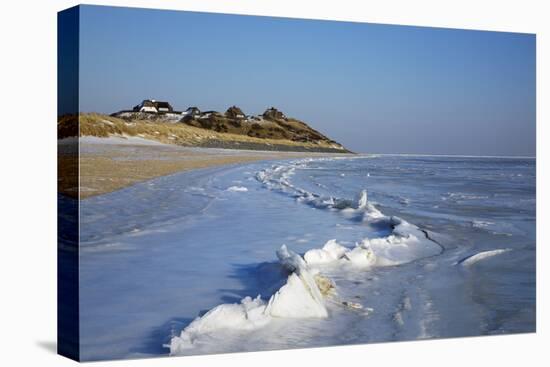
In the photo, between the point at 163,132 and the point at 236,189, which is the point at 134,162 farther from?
the point at 236,189

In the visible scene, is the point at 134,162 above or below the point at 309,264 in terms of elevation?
above

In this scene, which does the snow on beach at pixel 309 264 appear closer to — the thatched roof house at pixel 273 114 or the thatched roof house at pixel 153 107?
the thatched roof house at pixel 273 114

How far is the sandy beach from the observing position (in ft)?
22.8

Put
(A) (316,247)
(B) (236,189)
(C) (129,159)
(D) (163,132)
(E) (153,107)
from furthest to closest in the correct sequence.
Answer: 1. (B) (236,189)
2. (A) (316,247)
3. (D) (163,132)
4. (C) (129,159)
5. (E) (153,107)

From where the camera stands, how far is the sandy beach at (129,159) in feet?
22.8

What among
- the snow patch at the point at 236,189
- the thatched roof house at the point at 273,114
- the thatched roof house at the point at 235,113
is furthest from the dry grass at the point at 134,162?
the thatched roof house at the point at 273,114

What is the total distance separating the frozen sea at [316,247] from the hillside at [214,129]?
257mm

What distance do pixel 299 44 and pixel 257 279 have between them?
2106 millimetres

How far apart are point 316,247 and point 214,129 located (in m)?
1.35

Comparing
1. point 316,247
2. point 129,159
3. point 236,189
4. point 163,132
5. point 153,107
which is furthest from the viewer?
point 236,189

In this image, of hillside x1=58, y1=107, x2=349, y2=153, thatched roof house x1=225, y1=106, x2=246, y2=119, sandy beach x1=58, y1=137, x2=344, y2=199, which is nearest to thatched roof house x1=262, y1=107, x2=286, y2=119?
hillside x1=58, y1=107, x2=349, y2=153

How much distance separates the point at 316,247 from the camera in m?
7.93

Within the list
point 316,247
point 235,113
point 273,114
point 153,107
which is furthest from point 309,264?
point 153,107

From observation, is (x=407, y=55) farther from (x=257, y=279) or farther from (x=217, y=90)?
(x=257, y=279)
